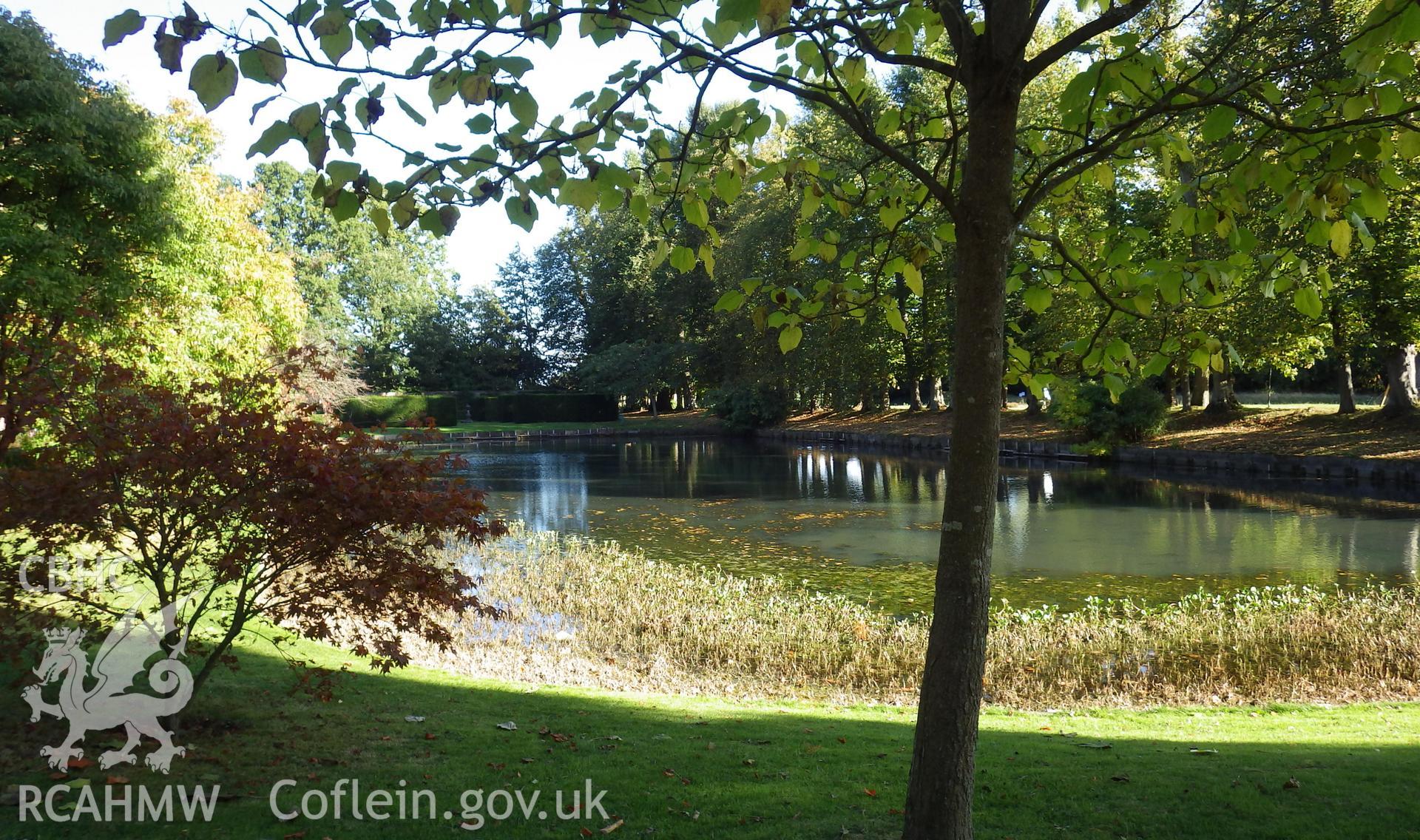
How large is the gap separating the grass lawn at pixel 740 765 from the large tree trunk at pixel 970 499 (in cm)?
78

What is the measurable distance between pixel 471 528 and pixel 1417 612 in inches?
344

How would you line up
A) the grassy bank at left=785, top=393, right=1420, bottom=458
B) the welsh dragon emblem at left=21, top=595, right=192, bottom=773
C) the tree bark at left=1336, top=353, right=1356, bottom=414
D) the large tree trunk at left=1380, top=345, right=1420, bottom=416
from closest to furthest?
1. the welsh dragon emblem at left=21, top=595, right=192, bottom=773
2. the grassy bank at left=785, top=393, right=1420, bottom=458
3. the large tree trunk at left=1380, top=345, right=1420, bottom=416
4. the tree bark at left=1336, top=353, right=1356, bottom=414

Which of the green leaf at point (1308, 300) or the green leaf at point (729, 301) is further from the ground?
the green leaf at point (729, 301)

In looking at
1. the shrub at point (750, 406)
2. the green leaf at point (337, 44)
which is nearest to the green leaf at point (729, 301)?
the green leaf at point (337, 44)

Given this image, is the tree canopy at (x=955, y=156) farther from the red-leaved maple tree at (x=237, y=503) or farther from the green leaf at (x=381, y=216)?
the red-leaved maple tree at (x=237, y=503)

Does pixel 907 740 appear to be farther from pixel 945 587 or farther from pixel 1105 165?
pixel 1105 165

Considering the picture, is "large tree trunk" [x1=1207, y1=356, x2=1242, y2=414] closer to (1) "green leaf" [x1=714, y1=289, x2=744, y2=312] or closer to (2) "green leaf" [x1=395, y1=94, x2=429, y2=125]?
(1) "green leaf" [x1=714, y1=289, x2=744, y2=312]

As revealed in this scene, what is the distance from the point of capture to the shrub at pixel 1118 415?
27.9 meters

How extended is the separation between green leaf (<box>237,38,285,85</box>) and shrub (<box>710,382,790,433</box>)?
43202mm

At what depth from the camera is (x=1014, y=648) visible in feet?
26.6

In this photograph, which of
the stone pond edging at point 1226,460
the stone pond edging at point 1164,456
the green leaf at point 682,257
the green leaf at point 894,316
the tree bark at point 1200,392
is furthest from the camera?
the tree bark at point 1200,392

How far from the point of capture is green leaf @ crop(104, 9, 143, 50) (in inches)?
84.4

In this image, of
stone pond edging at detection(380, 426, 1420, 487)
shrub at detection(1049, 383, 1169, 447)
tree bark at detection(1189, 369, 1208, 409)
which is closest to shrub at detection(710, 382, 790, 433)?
stone pond edging at detection(380, 426, 1420, 487)

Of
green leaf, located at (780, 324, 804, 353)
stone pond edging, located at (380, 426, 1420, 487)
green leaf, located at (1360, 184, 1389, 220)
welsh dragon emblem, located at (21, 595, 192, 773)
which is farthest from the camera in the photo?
stone pond edging, located at (380, 426, 1420, 487)
